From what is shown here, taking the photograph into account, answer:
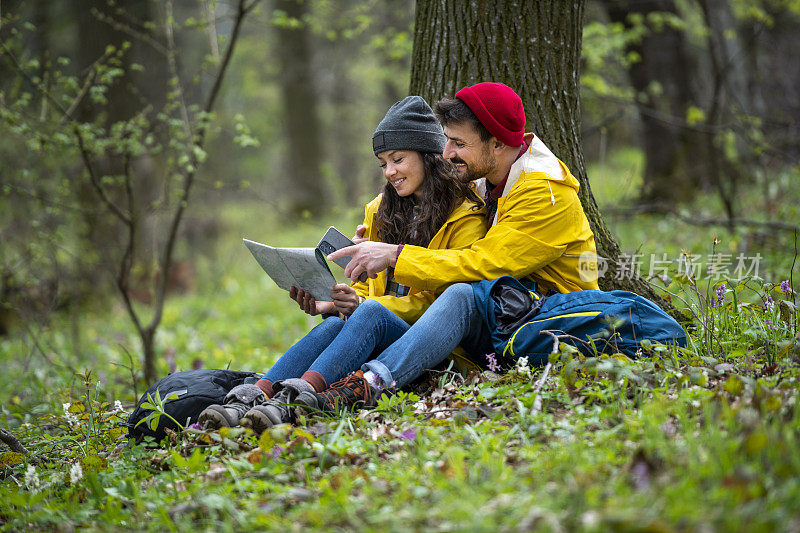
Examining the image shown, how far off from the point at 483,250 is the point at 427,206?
17.4 inches

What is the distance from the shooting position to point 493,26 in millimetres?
3941

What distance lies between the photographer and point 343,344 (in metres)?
3.15

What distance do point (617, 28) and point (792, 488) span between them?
23.5 feet

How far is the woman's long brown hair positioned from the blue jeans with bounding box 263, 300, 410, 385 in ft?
1.62

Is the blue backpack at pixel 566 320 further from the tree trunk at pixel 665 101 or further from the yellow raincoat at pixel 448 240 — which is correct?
the tree trunk at pixel 665 101

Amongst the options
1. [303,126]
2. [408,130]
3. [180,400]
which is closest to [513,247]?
[408,130]

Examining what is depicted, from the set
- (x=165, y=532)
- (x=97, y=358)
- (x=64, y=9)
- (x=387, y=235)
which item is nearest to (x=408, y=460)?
(x=165, y=532)

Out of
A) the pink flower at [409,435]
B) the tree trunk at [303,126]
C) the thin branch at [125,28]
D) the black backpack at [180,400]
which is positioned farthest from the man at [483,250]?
the tree trunk at [303,126]

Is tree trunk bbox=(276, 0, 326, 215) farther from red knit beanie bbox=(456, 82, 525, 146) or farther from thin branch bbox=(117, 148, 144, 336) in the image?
red knit beanie bbox=(456, 82, 525, 146)

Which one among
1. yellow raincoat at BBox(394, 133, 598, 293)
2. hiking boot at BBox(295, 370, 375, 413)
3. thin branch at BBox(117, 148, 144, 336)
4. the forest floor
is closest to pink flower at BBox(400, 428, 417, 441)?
the forest floor

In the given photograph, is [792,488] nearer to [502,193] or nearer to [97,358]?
[502,193]

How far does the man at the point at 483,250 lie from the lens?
121 inches

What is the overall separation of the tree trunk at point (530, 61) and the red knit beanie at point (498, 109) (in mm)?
700

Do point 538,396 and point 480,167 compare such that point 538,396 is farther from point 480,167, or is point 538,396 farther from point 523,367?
point 480,167
